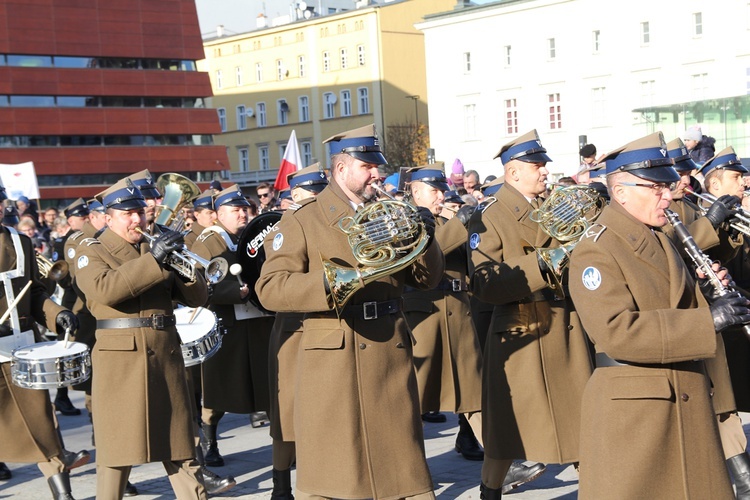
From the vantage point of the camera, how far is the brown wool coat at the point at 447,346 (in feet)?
31.1

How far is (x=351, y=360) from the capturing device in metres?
6.27

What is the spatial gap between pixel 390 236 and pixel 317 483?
1.40 metres

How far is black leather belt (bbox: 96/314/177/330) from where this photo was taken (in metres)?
7.54

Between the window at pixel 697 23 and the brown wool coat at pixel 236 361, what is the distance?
1793 inches

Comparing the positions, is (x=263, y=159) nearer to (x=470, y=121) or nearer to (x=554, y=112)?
(x=470, y=121)

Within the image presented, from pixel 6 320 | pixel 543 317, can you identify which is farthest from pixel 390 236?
pixel 6 320

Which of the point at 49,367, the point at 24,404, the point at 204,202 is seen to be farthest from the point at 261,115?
the point at 49,367

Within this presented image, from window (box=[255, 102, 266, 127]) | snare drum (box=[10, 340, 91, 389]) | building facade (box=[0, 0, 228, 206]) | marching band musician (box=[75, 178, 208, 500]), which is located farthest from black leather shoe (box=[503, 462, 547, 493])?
window (box=[255, 102, 266, 127])

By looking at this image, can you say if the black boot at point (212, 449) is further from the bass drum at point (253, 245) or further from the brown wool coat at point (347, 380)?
the brown wool coat at point (347, 380)

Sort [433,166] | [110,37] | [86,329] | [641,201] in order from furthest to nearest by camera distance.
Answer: [110,37]
[86,329]
[433,166]
[641,201]

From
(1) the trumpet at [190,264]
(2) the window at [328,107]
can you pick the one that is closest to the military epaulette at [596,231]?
(1) the trumpet at [190,264]

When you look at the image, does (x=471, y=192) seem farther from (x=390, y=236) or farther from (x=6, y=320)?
(x=390, y=236)

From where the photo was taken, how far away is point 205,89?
2365 inches

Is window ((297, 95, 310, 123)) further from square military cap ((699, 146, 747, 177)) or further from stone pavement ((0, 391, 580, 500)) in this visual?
square military cap ((699, 146, 747, 177))
